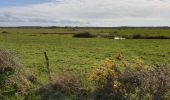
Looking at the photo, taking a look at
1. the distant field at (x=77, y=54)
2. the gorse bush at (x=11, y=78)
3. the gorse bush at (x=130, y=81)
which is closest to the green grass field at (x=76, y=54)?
the distant field at (x=77, y=54)

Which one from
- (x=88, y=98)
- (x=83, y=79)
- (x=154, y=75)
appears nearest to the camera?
(x=154, y=75)

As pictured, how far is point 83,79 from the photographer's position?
12.4 m

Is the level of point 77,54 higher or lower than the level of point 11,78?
lower

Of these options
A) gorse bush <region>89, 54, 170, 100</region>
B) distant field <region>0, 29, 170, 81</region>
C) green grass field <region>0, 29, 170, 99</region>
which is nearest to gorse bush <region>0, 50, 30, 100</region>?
green grass field <region>0, 29, 170, 99</region>

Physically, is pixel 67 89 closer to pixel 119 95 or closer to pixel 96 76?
pixel 96 76

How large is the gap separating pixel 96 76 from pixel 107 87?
1.81 feet

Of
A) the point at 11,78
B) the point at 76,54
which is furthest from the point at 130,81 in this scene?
the point at 76,54

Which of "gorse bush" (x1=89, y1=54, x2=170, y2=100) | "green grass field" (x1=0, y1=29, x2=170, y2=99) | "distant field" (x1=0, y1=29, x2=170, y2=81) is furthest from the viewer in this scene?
"distant field" (x1=0, y1=29, x2=170, y2=81)

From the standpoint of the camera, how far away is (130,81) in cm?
1109

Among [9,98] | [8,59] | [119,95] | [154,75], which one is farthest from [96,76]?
[8,59]

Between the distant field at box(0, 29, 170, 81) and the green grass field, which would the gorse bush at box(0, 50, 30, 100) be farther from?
the distant field at box(0, 29, 170, 81)

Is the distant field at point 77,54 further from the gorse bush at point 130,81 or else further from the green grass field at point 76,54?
the gorse bush at point 130,81

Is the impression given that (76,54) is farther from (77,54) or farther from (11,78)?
(11,78)

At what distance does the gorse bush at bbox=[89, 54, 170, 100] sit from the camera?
1060cm
